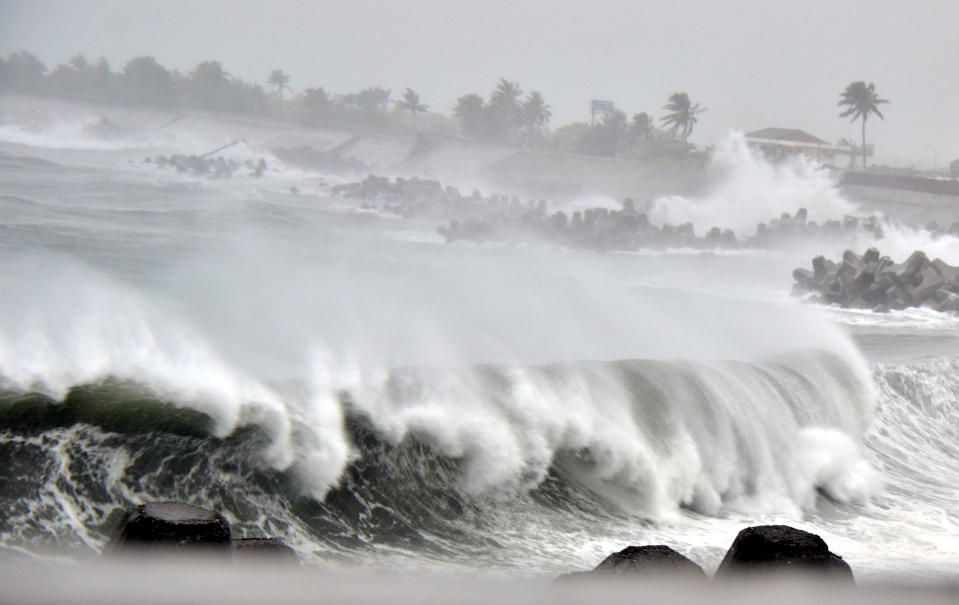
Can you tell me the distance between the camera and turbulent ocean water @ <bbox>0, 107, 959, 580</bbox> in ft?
20.7

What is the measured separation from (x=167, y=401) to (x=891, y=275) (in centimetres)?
1923

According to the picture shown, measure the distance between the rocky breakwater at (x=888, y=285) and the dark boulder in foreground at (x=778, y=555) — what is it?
1916cm

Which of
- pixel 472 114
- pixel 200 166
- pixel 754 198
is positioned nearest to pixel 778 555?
pixel 754 198

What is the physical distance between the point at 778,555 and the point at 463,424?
4668mm

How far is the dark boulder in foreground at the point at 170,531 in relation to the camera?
2996mm

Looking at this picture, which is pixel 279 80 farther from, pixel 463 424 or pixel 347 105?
pixel 463 424

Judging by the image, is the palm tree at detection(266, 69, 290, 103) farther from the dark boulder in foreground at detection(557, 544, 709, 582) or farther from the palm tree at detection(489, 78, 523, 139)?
the dark boulder in foreground at detection(557, 544, 709, 582)

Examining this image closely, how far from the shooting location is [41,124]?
69.4 meters

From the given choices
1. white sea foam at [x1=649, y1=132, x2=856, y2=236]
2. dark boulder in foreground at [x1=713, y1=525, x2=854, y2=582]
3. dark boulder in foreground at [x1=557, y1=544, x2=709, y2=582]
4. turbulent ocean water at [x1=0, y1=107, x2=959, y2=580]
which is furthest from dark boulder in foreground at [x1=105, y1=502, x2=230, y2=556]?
white sea foam at [x1=649, y1=132, x2=856, y2=236]

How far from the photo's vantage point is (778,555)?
3441mm

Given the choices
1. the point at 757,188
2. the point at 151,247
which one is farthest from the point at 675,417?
the point at 757,188

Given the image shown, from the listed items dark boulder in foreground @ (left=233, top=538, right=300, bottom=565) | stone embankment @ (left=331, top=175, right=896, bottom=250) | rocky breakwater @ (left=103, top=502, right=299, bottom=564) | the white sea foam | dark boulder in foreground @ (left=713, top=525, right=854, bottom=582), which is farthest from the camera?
the white sea foam

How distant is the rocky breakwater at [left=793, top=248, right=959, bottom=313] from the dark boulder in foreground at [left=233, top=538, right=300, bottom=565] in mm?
19904

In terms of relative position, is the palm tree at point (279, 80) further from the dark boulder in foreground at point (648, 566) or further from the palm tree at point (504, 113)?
the dark boulder in foreground at point (648, 566)
